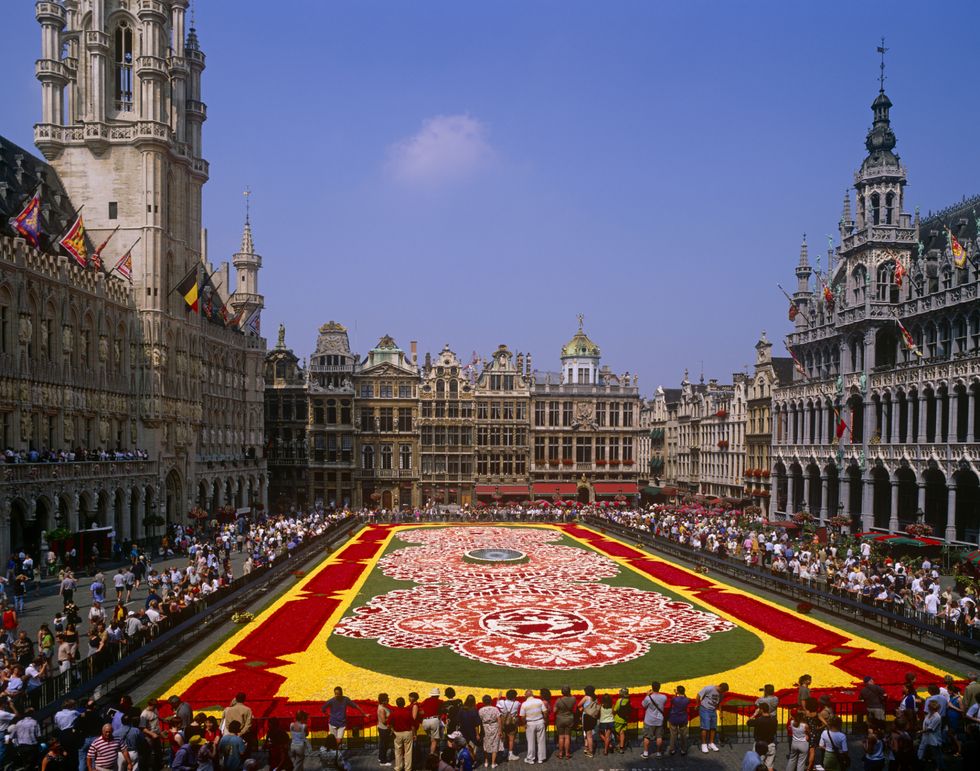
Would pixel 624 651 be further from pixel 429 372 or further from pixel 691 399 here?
pixel 691 399

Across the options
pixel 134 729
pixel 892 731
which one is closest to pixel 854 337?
pixel 892 731

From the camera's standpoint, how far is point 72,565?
4053 centimetres

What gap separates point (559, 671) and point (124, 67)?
57166 mm

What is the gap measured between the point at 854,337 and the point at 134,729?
180 feet

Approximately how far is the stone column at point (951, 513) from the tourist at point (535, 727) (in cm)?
3738

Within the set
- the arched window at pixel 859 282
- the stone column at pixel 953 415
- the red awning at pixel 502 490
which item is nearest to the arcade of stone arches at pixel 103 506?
the red awning at pixel 502 490

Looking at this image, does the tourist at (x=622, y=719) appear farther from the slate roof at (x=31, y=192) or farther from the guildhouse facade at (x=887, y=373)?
the slate roof at (x=31, y=192)

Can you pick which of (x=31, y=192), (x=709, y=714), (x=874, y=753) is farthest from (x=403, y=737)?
(x=31, y=192)

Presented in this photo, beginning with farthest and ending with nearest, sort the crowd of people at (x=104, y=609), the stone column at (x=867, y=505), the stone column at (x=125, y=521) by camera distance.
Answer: the stone column at (x=867, y=505), the stone column at (x=125, y=521), the crowd of people at (x=104, y=609)

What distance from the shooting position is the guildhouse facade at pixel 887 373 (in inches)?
1864

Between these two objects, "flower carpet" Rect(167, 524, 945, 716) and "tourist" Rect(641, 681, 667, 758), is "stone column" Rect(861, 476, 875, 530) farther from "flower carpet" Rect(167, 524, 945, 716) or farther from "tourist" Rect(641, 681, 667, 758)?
"tourist" Rect(641, 681, 667, 758)

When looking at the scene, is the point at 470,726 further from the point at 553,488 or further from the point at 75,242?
the point at 553,488

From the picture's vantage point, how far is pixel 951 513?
152 ft

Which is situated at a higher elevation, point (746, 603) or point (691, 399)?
point (691, 399)
